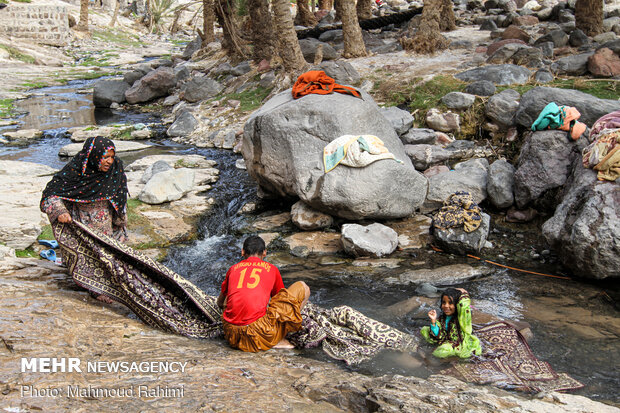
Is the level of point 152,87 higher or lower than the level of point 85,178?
higher

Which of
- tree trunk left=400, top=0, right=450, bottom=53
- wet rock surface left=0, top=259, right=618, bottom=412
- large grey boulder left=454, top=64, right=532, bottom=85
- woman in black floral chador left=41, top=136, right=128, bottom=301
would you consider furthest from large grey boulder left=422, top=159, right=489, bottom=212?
tree trunk left=400, top=0, right=450, bottom=53

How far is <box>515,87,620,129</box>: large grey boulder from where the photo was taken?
25.0 feet

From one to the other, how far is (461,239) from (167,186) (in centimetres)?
505

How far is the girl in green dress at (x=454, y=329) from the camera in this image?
14.1 feet

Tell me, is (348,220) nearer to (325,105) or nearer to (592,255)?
(325,105)

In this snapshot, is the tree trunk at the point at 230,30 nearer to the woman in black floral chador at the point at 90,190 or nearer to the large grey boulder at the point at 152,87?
the large grey boulder at the point at 152,87

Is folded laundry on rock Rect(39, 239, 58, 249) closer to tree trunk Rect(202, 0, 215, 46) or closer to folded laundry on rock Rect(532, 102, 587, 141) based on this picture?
folded laundry on rock Rect(532, 102, 587, 141)

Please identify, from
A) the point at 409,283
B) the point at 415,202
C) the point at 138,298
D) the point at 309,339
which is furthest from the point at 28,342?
the point at 415,202

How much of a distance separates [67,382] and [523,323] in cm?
417

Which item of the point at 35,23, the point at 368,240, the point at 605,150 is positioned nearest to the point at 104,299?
the point at 368,240

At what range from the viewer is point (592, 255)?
5.70 metres

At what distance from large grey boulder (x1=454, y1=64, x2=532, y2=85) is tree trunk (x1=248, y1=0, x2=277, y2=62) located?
7.23m

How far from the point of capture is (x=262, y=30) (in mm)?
16031

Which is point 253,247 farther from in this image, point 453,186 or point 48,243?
point 453,186
